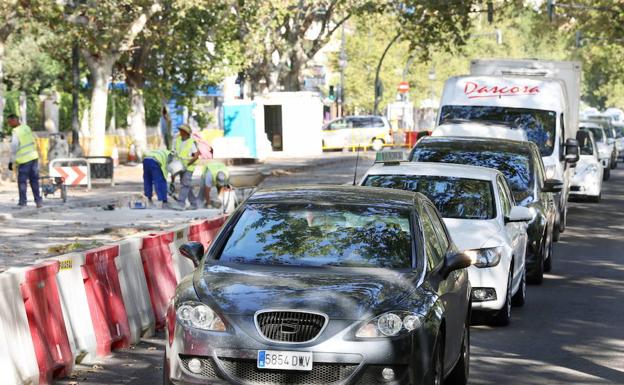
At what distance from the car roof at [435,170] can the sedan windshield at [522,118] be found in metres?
9.79

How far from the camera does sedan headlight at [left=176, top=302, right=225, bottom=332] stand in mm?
7699

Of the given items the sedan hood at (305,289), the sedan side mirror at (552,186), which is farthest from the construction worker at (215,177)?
the sedan hood at (305,289)

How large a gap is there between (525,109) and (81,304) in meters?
15.6

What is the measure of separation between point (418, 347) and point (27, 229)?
55.5 feet

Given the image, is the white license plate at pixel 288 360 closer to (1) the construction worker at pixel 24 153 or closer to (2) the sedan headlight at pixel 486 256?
(2) the sedan headlight at pixel 486 256

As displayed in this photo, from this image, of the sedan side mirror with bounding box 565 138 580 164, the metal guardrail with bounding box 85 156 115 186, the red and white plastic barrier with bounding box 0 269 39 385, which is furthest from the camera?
the metal guardrail with bounding box 85 156 115 186

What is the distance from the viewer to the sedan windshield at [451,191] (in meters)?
13.1

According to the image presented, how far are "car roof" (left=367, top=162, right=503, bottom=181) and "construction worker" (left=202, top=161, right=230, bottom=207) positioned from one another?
41.1 ft

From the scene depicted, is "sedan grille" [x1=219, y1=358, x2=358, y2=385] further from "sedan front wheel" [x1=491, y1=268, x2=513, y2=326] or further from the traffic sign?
the traffic sign

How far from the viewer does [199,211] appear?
1065 inches

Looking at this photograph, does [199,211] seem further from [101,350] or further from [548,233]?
[101,350]

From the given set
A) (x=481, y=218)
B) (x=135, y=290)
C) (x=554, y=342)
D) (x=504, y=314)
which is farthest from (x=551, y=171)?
(x=135, y=290)

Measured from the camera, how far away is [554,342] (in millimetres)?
11719

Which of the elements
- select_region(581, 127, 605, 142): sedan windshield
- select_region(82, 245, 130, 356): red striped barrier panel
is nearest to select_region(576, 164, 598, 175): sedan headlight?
select_region(581, 127, 605, 142): sedan windshield
